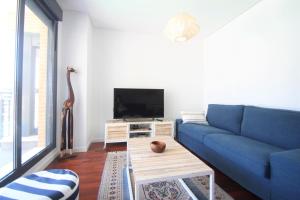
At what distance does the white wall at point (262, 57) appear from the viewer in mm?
2105

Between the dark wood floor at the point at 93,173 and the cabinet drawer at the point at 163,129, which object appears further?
the cabinet drawer at the point at 163,129

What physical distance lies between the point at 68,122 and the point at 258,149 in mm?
2660

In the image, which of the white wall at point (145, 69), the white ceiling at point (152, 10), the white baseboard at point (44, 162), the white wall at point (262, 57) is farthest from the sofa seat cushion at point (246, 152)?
the white baseboard at point (44, 162)

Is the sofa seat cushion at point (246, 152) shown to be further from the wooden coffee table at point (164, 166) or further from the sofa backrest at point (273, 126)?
the wooden coffee table at point (164, 166)

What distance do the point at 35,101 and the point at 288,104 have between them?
3425 mm

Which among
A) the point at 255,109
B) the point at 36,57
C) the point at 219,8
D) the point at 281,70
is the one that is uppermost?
the point at 219,8

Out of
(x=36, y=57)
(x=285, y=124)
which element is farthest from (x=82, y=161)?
(x=285, y=124)

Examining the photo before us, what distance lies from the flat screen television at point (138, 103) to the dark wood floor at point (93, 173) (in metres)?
0.74

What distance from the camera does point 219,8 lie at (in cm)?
271

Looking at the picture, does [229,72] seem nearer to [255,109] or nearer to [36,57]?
[255,109]

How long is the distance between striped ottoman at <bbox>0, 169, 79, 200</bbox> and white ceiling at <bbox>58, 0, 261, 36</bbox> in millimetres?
2468

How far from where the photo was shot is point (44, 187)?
3.73ft

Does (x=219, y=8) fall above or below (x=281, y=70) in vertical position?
above

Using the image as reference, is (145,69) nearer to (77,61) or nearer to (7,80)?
(77,61)
